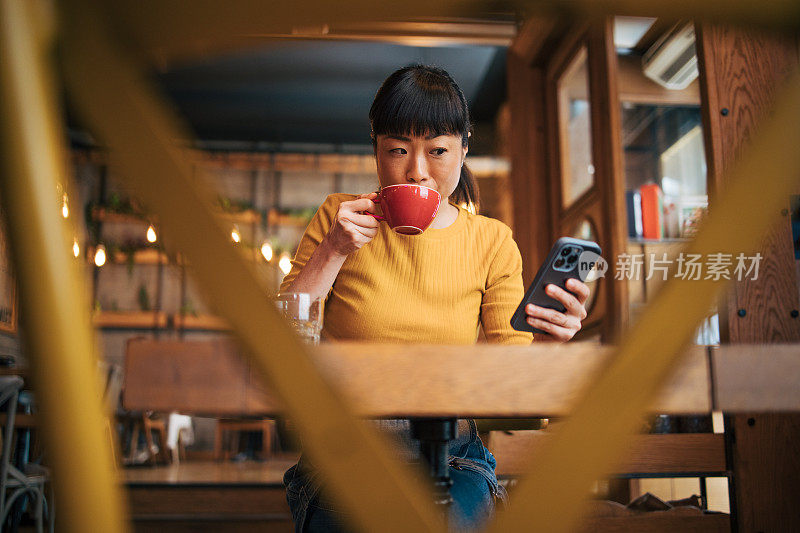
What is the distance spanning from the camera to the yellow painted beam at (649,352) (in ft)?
1.42

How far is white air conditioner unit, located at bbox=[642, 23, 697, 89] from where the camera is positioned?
280 centimetres

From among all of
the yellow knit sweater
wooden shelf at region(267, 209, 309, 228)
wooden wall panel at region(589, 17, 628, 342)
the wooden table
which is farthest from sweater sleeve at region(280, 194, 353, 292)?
wooden shelf at region(267, 209, 309, 228)

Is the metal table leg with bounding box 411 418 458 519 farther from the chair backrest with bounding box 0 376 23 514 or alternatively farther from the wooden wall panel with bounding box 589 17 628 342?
the chair backrest with bounding box 0 376 23 514

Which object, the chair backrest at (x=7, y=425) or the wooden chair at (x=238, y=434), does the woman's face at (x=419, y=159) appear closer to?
the chair backrest at (x=7, y=425)

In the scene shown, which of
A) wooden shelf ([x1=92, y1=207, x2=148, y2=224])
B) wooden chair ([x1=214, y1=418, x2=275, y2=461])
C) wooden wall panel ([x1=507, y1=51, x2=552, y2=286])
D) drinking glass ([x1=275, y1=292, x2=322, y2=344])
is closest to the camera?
drinking glass ([x1=275, y1=292, x2=322, y2=344])

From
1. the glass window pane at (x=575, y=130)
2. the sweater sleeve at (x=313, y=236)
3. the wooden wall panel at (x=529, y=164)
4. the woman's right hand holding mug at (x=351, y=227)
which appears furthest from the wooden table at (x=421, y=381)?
the wooden wall panel at (x=529, y=164)

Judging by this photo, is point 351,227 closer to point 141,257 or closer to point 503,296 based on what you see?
point 503,296

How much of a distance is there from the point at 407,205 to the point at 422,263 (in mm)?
242

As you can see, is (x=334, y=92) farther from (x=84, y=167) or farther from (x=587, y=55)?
(x=587, y=55)

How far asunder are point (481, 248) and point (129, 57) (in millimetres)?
972

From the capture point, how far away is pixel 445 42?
385 centimetres

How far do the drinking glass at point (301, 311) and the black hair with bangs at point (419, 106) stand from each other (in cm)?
48

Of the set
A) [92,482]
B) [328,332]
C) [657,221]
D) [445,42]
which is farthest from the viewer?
[445,42]

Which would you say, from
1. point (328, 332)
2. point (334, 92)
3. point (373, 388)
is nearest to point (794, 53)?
point (328, 332)
